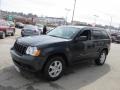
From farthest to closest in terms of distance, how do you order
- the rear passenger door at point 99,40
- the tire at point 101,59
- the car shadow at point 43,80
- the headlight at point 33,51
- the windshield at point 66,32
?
the tire at point 101,59
the rear passenger door at point 99,40
the windshield at point 66,32
the headlight at point 33,51
the car shadow at point 43,80

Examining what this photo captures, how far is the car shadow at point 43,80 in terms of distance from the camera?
16.1ft

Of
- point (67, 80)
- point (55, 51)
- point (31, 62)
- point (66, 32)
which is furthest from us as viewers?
point (66, 32)

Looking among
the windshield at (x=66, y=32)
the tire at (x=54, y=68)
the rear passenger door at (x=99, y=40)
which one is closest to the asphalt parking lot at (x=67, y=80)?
the tire at (x=54, y=68)

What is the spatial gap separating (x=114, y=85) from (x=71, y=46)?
1795 mm

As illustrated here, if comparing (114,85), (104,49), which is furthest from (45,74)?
(104,49)

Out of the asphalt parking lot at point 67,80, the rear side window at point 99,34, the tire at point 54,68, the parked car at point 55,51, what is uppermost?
the rear side window at point 99,34

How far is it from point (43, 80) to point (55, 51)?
0.94 metres

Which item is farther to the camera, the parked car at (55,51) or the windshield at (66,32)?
the windshield at (66,32)

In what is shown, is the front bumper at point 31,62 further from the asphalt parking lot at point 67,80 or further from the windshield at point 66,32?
the windshield at point 66,32

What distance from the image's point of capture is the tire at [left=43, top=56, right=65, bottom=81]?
208 inches

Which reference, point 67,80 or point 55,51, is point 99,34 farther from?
point 55,51

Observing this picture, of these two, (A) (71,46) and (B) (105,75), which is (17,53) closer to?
(A) (71,46)

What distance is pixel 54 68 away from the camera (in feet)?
18.0

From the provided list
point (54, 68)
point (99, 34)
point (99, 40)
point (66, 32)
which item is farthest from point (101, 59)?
point (54, 68)
